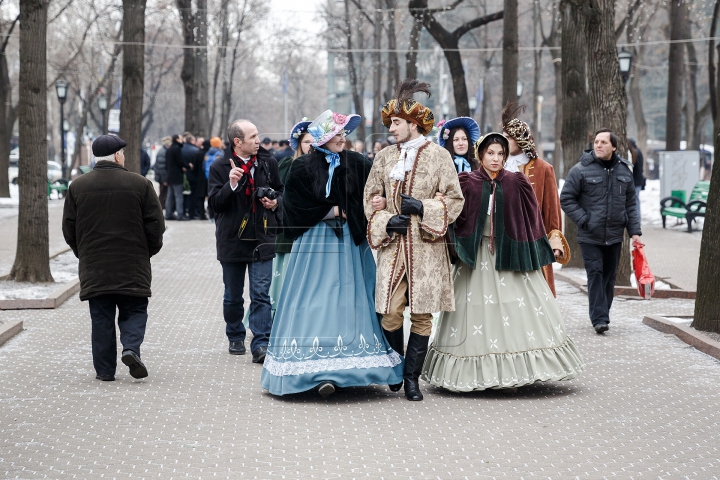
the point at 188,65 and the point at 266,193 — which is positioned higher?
the point at 188,65

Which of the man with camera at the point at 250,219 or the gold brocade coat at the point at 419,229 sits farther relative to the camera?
the man with camera at the point at 250,219

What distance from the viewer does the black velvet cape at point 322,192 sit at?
24.6 ft

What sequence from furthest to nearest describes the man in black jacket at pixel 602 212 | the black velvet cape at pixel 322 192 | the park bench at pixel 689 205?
the park bench at pixel 689 205, the man in black jacket at pixel 602 212, the black velvet cape at pixel 322 192

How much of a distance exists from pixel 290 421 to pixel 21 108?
7.52 meters

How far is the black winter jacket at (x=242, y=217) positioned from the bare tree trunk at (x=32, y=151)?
4637 millimetres

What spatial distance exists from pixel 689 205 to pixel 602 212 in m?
12.7

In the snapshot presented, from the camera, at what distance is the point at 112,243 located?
7.92m

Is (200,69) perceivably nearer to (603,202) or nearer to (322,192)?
(603,202)

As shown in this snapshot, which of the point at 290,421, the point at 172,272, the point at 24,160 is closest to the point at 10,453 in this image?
the point at 290,421

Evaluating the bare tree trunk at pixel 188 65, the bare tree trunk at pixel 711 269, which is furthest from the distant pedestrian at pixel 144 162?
the bare tree trunk at pixel 711 269

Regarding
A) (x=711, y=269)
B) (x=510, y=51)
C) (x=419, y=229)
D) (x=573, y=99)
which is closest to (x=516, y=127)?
(x=419, y=229)

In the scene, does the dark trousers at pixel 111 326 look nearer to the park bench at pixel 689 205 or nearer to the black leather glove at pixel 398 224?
the black leather glove at pixel 398 224

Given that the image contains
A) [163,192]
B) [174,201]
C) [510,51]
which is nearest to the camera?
[510,51]

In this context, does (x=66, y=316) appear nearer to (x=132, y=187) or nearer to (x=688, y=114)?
(x=132, y=187)
